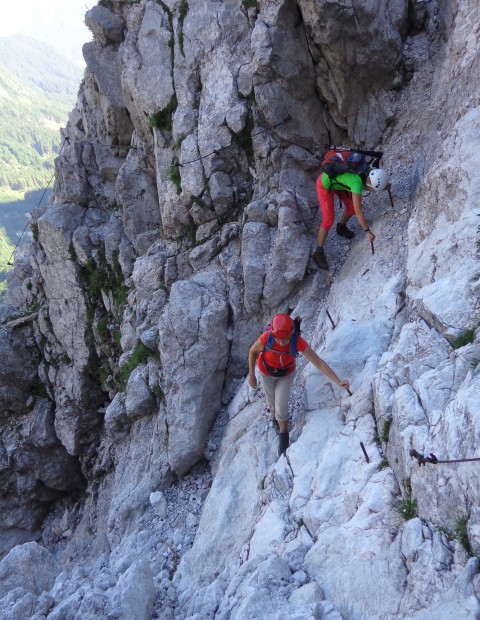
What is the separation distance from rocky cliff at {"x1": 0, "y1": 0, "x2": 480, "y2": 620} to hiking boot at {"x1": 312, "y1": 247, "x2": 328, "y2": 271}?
33 centimetres

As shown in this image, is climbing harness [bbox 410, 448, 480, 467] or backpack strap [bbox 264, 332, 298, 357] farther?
backpack strap [bbox 264, 332, 298, 357]

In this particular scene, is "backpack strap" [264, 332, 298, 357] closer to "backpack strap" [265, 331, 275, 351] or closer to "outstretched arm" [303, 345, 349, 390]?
"backpack strap" [265, 331, 275, 351]

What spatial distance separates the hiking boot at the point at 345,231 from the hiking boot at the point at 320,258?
0.85 meters

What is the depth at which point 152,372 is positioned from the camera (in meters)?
15.0

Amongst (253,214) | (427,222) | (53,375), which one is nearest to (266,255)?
(253,214)

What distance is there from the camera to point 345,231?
41.9 feet

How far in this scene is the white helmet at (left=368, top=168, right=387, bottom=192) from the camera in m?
10.9

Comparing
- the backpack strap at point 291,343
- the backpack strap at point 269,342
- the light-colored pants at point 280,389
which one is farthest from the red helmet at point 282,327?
the light-colored pants at point 280,389

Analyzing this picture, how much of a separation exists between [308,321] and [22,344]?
15843 millimetres

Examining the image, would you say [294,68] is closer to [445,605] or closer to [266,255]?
[266,255]

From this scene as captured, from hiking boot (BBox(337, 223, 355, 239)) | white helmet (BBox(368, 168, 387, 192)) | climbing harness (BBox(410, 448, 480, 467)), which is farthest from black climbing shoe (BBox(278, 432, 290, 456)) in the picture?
white helmet (BBox(368, 168, 387, 192))

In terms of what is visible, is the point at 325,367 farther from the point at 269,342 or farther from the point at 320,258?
the point at 320,258

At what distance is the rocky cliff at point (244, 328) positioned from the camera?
6.61 metres

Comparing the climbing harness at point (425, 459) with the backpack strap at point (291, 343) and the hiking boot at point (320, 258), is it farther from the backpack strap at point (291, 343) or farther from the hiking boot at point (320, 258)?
the hiking boot at point (320, 258)
